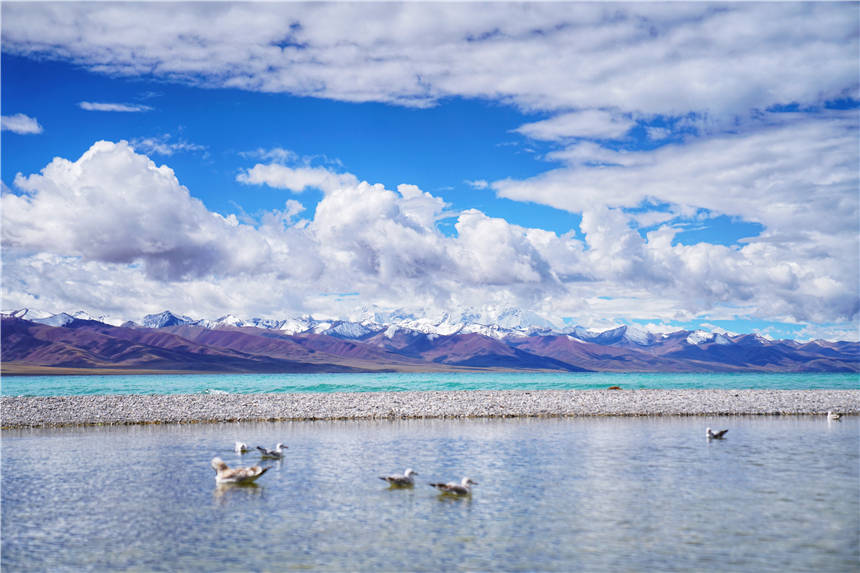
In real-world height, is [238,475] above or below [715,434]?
below

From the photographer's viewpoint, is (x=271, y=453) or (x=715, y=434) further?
(x=715, y=434)

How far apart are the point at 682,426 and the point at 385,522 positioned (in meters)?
30.2

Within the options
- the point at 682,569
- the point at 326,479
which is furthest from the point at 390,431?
the point at 682,569

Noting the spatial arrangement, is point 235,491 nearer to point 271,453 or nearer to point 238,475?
point 238,475

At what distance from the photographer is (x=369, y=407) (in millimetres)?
53094

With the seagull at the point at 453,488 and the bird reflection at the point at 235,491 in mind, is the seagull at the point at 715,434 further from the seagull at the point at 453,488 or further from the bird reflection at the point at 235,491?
the bird reflection at the point at 235,491

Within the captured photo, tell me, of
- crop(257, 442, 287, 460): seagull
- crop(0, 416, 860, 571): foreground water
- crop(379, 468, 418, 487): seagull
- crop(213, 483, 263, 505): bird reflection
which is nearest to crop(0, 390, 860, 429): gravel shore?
crop(0, 416, 860, 571): foreground water

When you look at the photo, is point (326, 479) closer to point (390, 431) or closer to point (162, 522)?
point (162, 522)

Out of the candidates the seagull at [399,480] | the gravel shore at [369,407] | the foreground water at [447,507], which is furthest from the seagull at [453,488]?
the gravel shore at [369,407]

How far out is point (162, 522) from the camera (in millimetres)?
18516

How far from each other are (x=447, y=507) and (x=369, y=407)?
33.3 metres

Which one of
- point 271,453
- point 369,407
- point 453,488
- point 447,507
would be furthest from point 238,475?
point 369,407

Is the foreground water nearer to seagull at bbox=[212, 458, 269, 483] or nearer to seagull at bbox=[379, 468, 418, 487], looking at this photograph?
seagull at bbox=[379, 468, 418, 487]

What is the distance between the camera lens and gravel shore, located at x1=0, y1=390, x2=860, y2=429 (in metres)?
48.8
